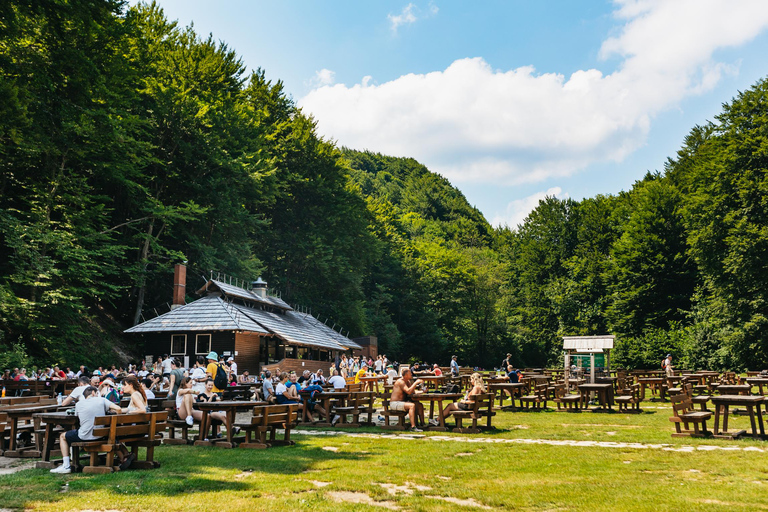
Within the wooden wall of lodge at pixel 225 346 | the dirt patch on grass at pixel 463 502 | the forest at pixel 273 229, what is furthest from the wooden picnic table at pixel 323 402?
the wooden wall of lodge at pixel 225 346

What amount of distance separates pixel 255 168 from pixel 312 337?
40.2 feet

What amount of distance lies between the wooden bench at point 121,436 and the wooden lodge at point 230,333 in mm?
21765

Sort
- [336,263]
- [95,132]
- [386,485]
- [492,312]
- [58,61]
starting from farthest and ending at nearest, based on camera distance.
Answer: [492,312] < [336,263] < [95,132] < [58,61] < [386,485]

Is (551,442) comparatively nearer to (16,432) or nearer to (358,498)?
(358,498)

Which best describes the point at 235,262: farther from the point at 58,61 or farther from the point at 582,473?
the point at 582,473

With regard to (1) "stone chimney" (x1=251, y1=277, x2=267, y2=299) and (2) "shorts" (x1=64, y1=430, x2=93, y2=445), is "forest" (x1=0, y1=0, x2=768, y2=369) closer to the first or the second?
(1) "stone chimney" (x1=251, y1=277, x2=267, y2=299)

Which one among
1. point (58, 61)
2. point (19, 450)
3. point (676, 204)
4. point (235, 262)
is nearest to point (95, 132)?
point (58, 61)

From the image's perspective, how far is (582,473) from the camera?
9.04m

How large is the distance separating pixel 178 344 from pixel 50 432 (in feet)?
78.2

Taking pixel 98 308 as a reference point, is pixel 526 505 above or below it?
below

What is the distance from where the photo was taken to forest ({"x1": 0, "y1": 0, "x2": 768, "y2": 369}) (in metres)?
26.0

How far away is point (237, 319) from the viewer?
3184 cm

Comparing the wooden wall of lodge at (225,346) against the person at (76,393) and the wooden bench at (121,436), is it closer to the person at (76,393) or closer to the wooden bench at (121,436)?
the person at (76,393)

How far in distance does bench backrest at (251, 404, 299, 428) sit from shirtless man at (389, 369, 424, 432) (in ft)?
11.5
